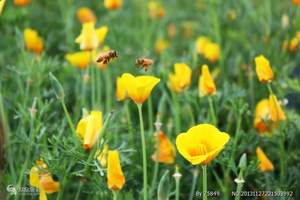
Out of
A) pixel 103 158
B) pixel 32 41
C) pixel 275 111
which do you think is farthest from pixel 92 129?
pixel 32 41

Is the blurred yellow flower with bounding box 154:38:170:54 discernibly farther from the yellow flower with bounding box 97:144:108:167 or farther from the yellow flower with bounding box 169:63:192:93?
the yellow flower with bounding box 97:144:108:167

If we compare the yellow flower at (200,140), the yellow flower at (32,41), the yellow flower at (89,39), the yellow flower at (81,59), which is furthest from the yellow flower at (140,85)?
the yellow flower at (32,41)

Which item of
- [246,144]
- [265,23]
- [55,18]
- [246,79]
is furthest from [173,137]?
[55,18]

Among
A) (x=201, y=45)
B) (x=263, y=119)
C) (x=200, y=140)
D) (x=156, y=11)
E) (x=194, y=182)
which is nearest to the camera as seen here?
(x=200, y=140)

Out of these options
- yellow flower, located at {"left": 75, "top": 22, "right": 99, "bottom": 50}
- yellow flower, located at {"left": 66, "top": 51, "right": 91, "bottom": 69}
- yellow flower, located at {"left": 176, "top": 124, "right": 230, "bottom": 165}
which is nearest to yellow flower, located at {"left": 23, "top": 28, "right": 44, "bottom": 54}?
yellow flower, located at {"left": 66, "top": 51, "right": 91, "bottom": 69}

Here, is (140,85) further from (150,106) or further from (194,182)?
(150,106)

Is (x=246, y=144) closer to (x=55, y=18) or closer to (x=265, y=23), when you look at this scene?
(x=265, y=23)

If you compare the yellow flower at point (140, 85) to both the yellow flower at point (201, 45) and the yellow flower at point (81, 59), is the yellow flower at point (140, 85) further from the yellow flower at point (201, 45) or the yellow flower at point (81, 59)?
the yellow flower at point (201, 45)
